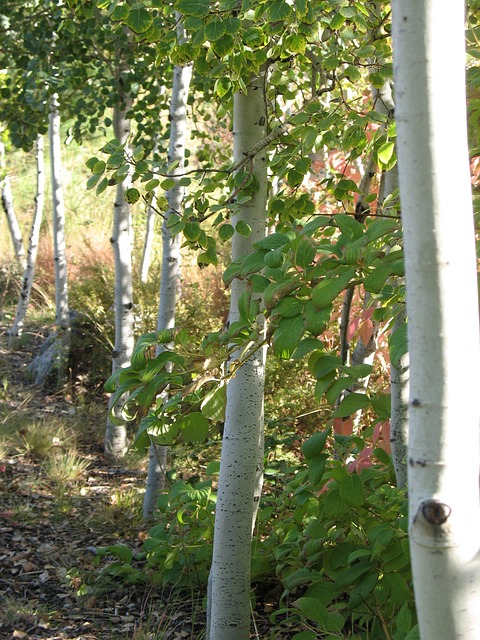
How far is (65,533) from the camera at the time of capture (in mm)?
3590

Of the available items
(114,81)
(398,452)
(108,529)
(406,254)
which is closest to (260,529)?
(398,452)

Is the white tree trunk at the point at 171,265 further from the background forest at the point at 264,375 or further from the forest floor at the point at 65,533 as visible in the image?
the forest floor at the point at 65,533

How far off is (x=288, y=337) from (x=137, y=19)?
1182mm

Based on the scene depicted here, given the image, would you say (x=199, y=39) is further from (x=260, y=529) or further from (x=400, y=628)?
(x=260, y=529)

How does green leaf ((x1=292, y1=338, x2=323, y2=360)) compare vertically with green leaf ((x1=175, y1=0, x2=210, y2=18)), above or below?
below

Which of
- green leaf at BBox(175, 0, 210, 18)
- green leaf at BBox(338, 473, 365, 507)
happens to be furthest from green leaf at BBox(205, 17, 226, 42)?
green leaf at BBox(338, 473, 365, 507)

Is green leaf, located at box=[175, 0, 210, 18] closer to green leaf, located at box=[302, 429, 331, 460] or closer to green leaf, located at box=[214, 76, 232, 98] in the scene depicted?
green leaf, located at box=[214, 76, 232, 98]

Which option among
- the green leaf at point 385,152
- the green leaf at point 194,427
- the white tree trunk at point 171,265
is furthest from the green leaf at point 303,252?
the white tree trunk at point 171,265

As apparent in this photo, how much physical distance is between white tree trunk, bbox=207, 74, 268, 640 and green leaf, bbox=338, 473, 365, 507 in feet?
1.33

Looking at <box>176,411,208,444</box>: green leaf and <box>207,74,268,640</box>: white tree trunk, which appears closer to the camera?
<box>176,411,208,444</box>: green leaf

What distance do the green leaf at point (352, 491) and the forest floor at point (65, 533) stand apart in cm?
109

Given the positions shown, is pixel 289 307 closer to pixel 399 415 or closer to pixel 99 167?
pixel 99 167

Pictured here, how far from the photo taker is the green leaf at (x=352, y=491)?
1843 millimetres

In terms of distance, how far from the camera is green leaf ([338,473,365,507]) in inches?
72.6
